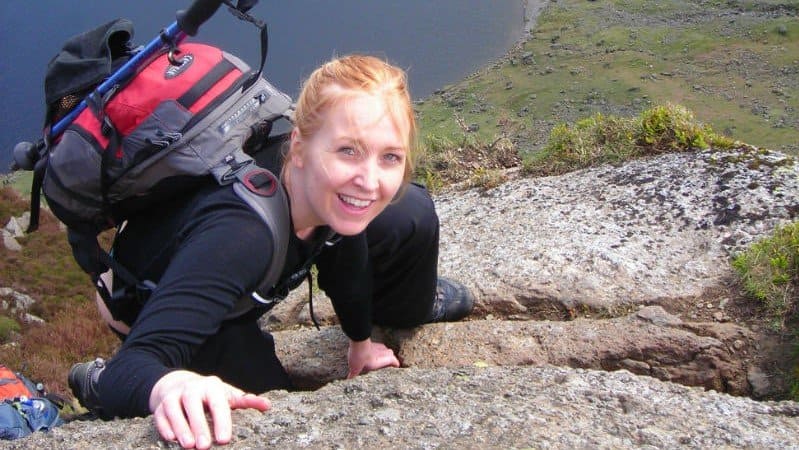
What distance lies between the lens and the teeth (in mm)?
3533

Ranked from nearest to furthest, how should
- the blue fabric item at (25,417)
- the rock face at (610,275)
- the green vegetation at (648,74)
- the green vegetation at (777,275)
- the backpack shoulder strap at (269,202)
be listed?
the backpack shoulder strap at (269,202) → the blue fabric item at (25,417) → the rock face at (610,275) → the green vegetation at (777,275) → the green vegetation at (648,74)

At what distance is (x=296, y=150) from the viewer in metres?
3.61

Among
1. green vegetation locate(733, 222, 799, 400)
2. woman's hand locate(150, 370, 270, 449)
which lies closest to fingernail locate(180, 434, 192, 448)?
woman's hand locate(150, 370, 270, 449)

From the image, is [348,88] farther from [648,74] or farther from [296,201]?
[648,74]

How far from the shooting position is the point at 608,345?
15.5 ft

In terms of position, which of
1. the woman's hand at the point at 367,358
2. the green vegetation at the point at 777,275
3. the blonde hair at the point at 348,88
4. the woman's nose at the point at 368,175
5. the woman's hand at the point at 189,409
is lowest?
the woman's hand at the point at 367,358

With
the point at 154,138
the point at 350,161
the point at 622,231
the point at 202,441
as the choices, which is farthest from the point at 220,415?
the point at 622,231

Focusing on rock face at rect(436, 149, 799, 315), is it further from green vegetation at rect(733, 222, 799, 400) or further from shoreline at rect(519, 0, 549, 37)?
shoreline at rect(519, 0, 549, 37)

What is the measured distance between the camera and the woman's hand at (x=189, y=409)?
111 inches

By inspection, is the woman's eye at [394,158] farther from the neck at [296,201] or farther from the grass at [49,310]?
the grass at [49,310]

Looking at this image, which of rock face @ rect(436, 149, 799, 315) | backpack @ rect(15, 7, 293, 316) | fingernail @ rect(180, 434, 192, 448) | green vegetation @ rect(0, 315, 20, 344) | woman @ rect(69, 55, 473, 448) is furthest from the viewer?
green vegetation @ rect(0, 315, 20, 344)

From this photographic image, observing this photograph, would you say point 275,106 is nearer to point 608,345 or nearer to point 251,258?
point 251,258

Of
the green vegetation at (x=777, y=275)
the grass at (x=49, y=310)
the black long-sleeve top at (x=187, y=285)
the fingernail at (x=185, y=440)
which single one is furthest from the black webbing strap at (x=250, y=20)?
the grass at (x=49, y=310)

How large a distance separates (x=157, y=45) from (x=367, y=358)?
2246 millimetres
